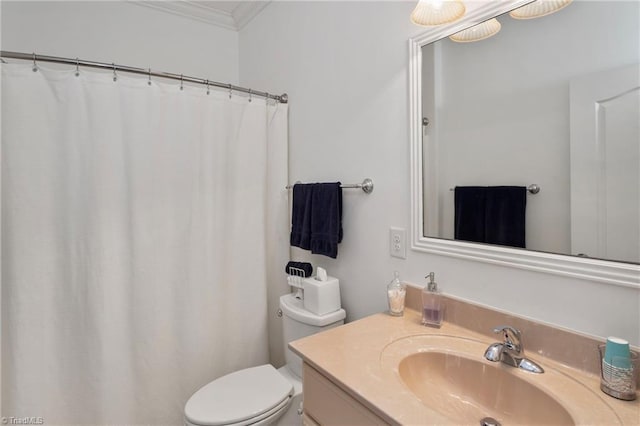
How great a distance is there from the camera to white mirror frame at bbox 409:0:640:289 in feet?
2.62

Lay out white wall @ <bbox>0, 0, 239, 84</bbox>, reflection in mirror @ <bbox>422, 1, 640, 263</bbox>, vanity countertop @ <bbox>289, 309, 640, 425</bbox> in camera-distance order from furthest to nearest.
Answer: white wall @ <bbox>0, 0, 239, 84</bbox> < reflection in mirror @ <bbox>422, 1, 640, 263</bbox> < vanity countertop @ <bbox>289, 309, 640, 425</bbox>

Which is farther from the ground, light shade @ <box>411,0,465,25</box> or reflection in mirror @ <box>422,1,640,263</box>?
light shade @ <box>411,0,465,25</box>

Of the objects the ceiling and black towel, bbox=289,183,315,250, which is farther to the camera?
the ceiling

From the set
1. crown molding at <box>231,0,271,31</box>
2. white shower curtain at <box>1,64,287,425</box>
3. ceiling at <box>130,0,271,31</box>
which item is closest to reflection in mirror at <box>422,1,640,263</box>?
white shower curtain at <box>1,64,287,425</box>

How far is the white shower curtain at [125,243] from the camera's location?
1286mm

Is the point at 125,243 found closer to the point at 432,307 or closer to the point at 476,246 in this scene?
the point at 432,307

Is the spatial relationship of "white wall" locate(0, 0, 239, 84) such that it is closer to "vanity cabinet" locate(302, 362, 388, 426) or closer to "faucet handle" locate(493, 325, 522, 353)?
"vanity cabinet" locate(302, 362, 388, 426)

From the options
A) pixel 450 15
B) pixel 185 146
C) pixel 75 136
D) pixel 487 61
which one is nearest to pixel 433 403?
pixel 487 61

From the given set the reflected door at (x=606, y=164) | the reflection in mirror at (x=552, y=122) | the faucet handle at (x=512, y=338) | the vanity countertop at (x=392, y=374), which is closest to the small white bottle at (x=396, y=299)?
the vanity countertop at (x=392, y=374)

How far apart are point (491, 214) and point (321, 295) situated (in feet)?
2.50

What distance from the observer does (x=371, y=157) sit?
1400 mm

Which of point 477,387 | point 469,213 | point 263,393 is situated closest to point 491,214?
point 469,213

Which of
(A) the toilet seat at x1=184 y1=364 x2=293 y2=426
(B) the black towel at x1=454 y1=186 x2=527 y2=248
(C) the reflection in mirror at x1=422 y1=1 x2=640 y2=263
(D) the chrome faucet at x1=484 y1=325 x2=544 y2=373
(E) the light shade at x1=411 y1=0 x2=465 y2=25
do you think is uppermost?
(E) the light shade at x1=411 y1=0 x2=465 y2=25

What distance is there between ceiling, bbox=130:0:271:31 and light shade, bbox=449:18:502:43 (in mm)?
1423
